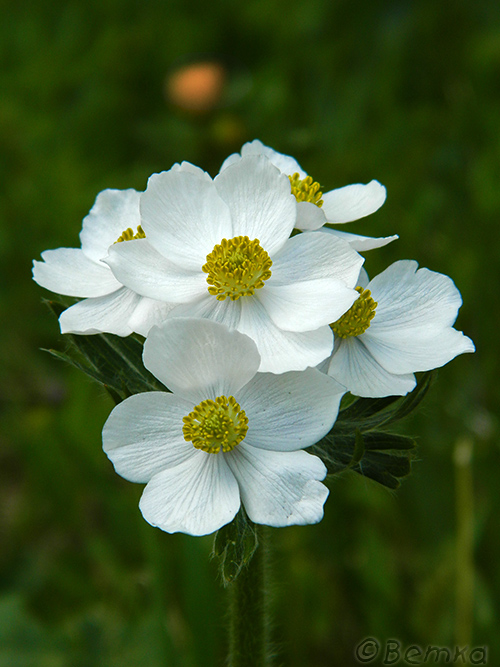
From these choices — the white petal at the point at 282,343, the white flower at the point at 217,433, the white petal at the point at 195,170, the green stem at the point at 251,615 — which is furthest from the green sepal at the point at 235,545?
the white petal at the point at 195,170

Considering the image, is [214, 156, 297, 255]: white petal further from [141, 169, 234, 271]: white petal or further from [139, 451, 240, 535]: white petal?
[139, 451, 240, 535]: white petal

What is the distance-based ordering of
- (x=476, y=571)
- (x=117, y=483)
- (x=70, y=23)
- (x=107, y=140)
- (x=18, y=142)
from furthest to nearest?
(x=70, y=23) → (x=107, y=140) → (x=18, y=142) → (x=117, y=483) → (x=476, y=571)

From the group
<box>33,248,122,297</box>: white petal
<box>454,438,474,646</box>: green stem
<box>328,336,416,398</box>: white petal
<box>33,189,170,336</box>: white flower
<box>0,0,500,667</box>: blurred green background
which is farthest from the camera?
<box>0,0,500,667</box>: blurred green background

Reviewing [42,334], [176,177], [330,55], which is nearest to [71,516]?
[42,334]

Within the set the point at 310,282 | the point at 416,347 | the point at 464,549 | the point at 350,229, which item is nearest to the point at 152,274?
the point at 310,282

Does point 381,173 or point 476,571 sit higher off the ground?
point 381,173

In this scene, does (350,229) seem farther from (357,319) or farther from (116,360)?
(116,360)

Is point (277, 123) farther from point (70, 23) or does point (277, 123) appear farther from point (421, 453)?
point (421, 453)

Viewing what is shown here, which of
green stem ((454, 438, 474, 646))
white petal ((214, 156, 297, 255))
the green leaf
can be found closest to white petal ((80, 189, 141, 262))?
white petal ((214, 156, 297, 255))
